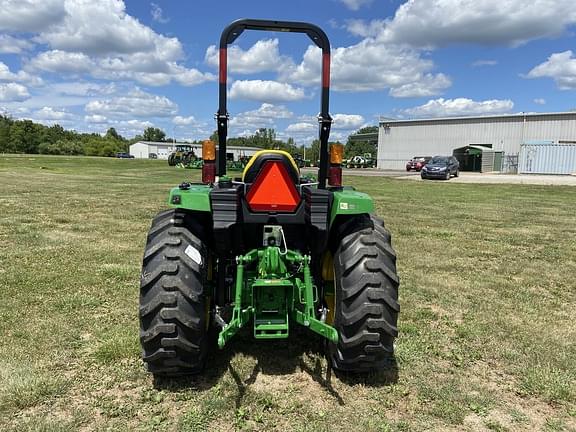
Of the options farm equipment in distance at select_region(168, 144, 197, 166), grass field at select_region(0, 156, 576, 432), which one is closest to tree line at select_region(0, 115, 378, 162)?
farm equipment in distance at select_region(168, 144, 197, 166)

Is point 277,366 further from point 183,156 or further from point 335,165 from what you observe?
point 183,156

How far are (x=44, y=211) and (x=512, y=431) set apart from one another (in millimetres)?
11869

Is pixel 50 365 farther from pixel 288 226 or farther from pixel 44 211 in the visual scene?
pixel 44 211

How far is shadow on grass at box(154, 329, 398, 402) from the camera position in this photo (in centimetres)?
354

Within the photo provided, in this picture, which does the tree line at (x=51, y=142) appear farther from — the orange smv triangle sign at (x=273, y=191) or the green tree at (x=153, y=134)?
the orange smv triangle sign at (x=273, y=191)

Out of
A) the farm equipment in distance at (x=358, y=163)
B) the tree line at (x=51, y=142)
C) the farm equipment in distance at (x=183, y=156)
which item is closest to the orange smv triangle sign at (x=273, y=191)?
the farm equipment in distance at (x=183, y=156)

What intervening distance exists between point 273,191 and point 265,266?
557 millimetres

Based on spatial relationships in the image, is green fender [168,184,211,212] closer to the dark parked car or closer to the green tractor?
the green tractor

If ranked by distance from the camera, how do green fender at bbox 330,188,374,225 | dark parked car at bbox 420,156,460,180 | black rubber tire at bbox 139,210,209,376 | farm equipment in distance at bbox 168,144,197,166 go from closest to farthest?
black rubber tire at bbox 139,210,209,376, green fender at bbox 330,188,374,225, dark parked car at bbox 420,156,460,180, farm equipment in distance at bbox 168,144,197,166

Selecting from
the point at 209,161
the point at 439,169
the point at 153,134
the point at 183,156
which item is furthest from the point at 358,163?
the point at 153,134

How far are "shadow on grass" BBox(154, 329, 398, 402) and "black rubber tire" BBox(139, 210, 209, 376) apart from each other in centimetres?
13

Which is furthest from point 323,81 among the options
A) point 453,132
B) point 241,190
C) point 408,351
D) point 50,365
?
point 453,132

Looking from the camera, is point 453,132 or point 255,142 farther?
point 453,132

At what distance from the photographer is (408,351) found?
4219 mm
